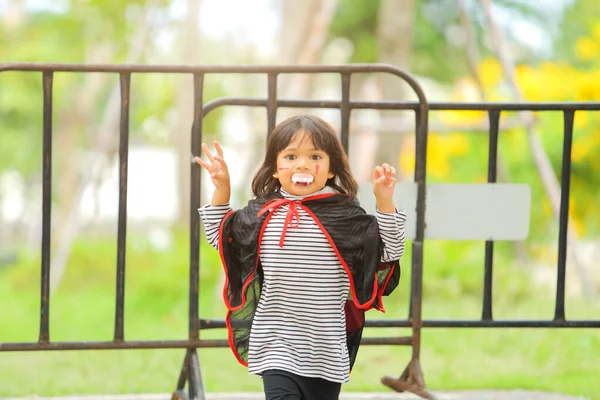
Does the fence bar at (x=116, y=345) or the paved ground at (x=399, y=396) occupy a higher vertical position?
the fence bar at (x=116, y=345)

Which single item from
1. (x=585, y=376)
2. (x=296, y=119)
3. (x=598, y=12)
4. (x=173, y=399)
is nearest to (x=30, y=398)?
(x=173, y=399)

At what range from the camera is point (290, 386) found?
2770mm

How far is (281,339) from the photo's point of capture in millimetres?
2803

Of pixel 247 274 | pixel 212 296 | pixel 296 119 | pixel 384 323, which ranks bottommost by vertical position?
pixel 212 296

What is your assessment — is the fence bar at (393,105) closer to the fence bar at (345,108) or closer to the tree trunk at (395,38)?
the fence bar at (345,108)

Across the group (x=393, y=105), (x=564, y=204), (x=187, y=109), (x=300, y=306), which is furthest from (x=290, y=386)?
(x=187, y=109)

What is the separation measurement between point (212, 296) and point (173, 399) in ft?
14.1

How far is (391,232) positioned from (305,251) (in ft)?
0.93

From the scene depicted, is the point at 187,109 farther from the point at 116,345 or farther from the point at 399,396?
the point at 116,345

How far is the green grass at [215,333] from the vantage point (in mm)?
4652

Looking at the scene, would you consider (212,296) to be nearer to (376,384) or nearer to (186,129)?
(376,384)

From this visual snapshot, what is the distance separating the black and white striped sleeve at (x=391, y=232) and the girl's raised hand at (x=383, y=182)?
0.22ft

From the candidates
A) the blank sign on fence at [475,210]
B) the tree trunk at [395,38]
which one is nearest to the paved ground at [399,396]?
the blank sign on fence at [475,210]

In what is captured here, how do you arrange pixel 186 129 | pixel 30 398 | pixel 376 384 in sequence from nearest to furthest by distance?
pixel 30 398, pixel 376 384, pixel 186 129
